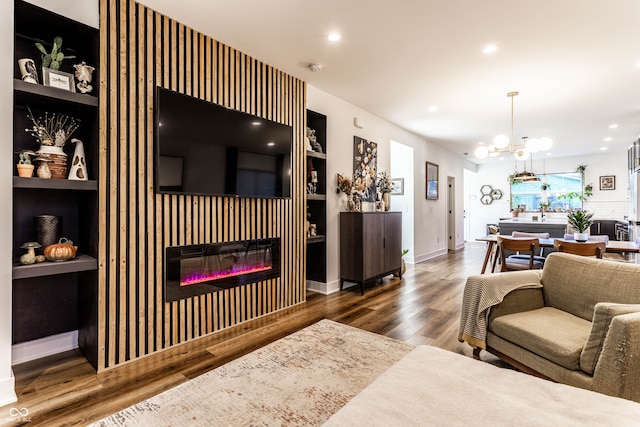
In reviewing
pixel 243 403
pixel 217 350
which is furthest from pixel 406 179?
pixel 243 403

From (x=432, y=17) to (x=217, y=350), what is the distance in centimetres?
332

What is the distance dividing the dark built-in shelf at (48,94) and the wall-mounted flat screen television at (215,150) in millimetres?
468

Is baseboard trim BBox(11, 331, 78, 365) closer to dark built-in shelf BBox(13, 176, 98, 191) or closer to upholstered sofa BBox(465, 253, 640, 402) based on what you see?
dark built-in shelf BBox(13, 176, 98, 191)

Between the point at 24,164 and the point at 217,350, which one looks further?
the point at 217,350

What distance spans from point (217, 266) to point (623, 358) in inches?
115

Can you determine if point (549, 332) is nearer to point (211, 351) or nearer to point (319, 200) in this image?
point (211, 351)

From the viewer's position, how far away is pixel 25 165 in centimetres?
212

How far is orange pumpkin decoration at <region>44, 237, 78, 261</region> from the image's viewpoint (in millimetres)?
2225

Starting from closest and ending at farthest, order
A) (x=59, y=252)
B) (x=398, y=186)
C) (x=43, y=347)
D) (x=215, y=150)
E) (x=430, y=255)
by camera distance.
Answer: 1. (x=59, y=252)
2. (x=43, y=347)
3. (x=215, y=150)
4. (x=398, y=186)
5. (x=430, y=255)

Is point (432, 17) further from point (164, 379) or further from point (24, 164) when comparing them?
point (164, 379)

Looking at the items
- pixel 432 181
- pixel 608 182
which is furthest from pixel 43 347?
pixel 608 182

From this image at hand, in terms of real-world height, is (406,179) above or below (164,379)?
above

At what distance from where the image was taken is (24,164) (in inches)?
83.6

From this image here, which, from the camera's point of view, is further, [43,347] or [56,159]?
[43,347]
